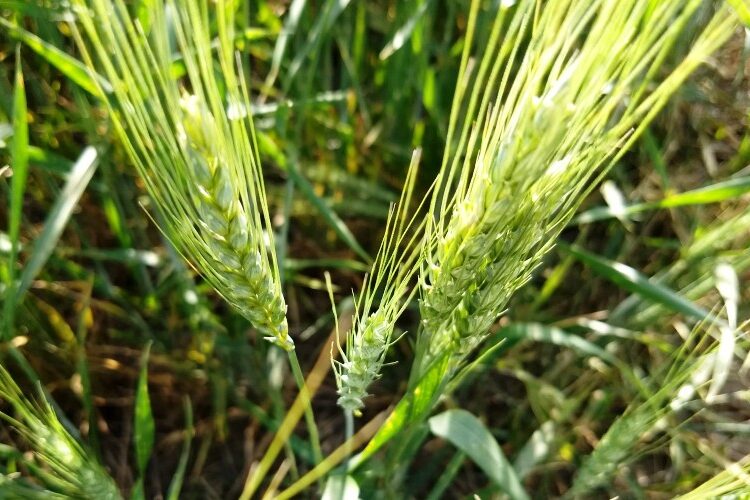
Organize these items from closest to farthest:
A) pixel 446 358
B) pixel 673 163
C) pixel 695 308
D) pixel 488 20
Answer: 1. pixel 446 358
2. pixel 695 308
3. pixel 488 20
4. pixel 673 163

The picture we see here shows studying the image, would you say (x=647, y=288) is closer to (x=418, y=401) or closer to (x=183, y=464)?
(x=418, y=401)

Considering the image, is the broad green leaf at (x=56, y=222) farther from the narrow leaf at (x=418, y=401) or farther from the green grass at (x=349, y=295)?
the narrow leaf at (x=418, y=401)

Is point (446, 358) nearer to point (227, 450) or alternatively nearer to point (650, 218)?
point (227, 450)

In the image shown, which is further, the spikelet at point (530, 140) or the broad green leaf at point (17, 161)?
the broad green leaf at point (17, 161)

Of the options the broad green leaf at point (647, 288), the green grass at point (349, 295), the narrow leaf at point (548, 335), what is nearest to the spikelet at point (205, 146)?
the green grass at point (349, 295)

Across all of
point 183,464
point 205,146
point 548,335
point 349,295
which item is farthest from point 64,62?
point 548,335

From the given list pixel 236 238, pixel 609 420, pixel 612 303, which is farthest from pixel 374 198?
pixel 236 238

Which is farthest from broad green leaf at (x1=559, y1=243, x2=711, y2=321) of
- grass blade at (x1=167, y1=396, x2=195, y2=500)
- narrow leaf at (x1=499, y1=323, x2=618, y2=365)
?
grass blade at (x1=167, y1=396, x2=195, y2=500)

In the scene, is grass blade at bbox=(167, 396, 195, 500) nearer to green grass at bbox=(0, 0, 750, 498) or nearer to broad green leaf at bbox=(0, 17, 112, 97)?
green grass at bbox=(0, 0, 750, 498)
